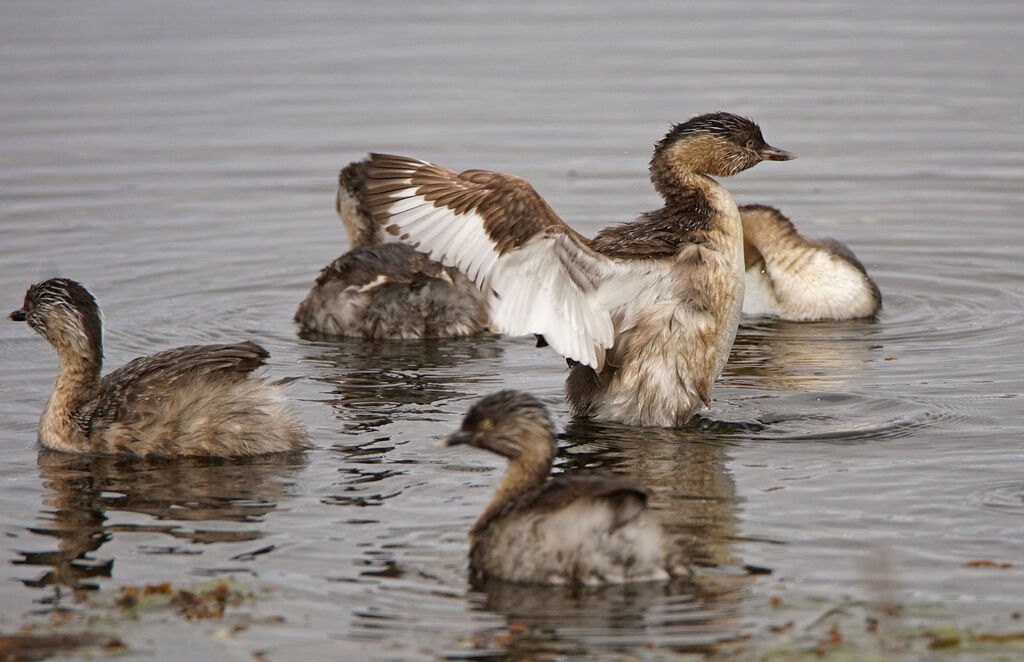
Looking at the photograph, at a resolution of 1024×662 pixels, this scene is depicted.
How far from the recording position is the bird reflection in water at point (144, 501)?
653cm

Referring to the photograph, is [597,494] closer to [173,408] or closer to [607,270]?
[607,270]

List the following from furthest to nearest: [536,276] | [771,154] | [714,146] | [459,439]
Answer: [771,154], [714,146], [536,276], [459,439]

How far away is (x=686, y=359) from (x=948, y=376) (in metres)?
1.73

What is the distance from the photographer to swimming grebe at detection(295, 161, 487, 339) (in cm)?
1059

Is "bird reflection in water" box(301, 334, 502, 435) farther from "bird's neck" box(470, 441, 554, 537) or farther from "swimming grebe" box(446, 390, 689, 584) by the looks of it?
"swimming grebe" box(446, 390, 689, 584)

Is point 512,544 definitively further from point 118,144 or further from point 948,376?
point 118,144

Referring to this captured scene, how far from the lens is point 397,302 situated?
10594mm

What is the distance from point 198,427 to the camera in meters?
8.00

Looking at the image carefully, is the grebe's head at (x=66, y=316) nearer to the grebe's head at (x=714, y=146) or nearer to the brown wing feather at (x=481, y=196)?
the brown wing feather at (x=481, y=196)

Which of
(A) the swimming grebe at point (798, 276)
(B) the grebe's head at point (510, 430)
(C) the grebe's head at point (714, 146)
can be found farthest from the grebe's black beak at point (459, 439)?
(A) the swimming grebe at point (798, 276)

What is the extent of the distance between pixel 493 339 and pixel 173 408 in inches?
120

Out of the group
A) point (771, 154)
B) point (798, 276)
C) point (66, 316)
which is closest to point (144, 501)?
point (66, 316)

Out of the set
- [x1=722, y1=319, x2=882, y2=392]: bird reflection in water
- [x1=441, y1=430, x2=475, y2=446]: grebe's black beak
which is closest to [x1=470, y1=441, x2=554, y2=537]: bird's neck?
[x1=441, y1=430, x2=475, y2=446]: grebe's black beak

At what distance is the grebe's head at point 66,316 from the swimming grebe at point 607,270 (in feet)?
5.20
